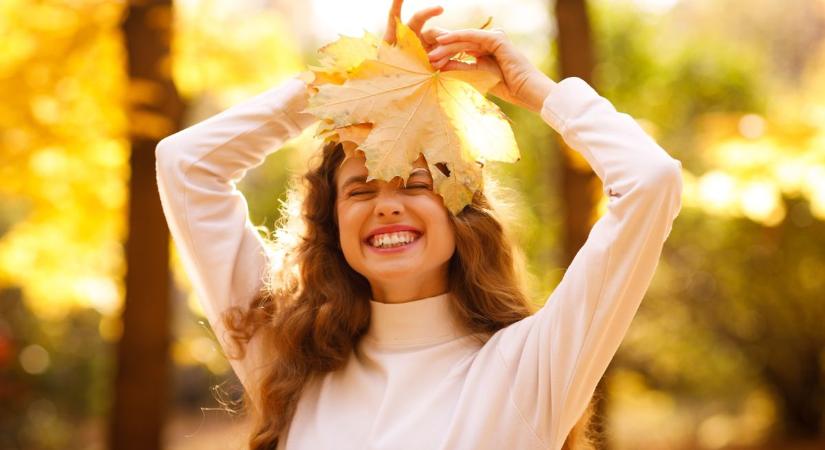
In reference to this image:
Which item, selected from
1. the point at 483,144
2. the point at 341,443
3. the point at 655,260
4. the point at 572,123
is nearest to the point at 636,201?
the point at 655,260

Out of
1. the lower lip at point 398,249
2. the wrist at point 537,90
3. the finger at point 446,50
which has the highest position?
the finger at point 446,50

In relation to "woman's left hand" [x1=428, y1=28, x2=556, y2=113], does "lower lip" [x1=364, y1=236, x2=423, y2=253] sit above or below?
below

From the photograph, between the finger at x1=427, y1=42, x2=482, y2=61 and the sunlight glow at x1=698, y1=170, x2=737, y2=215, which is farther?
the sunlight glow at x1=698, y1=170, x2=737, y2=215

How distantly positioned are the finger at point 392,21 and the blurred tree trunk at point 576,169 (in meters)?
2.33

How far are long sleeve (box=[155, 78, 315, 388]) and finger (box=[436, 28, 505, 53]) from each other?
47 centimetres

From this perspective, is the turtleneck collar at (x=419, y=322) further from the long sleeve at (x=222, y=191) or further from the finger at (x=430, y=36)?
the finger at (x=430, y=36)

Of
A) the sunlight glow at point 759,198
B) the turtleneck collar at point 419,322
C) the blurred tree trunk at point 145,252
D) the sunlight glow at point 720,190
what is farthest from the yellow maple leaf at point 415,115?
the blurred tree trunk at point 145,252

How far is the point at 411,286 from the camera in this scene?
2.14 meters

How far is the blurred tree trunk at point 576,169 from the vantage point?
14.4 ft

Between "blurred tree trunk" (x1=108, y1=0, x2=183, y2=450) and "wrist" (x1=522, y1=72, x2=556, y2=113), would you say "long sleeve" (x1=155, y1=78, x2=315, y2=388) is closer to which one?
"wrist" (x1=522, y1=72, x2=556, y2=113)

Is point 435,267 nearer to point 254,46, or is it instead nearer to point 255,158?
point 255,158

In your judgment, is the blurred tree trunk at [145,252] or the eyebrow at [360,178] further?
the blurred tree trunk at [145,252]

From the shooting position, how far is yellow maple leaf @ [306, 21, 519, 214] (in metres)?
1.96

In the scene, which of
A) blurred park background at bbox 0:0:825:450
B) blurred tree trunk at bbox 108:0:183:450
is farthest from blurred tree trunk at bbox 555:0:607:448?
blurred tree trunk at bbox 108:0:183:450
